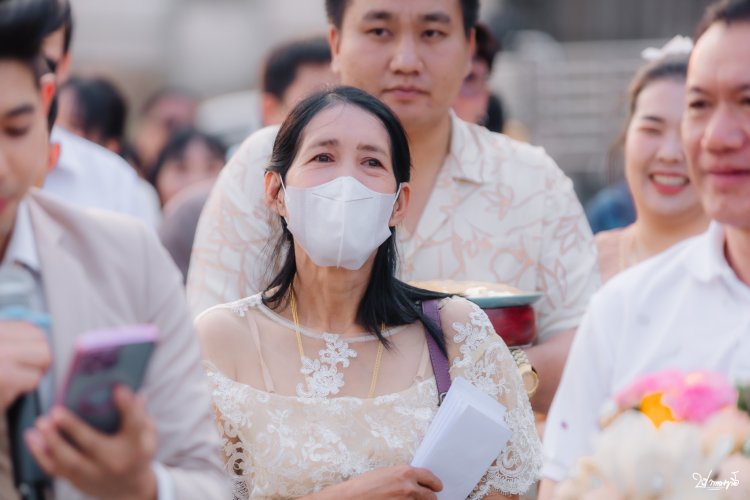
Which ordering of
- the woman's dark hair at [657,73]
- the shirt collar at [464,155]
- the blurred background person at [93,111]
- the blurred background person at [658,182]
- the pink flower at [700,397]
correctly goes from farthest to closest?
the blurred background person at [93,111]
the woman's dark hair at [657,73]
the blurred background person at [658,182]
the shirt collar at [464,155]
the pink flower at [700,397]

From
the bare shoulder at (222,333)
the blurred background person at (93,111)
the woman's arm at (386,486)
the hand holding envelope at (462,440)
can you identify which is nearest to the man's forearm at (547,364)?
the hand holding envelope at (462,440)

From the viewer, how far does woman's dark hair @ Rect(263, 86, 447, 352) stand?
12.2 feet

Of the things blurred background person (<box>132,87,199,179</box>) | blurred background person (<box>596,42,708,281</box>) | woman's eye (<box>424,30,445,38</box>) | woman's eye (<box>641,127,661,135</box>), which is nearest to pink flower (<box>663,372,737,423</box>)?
woman's eye (<box>424,30,445,38</box>)

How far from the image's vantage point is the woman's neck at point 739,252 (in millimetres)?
3131

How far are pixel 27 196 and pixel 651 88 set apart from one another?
354 centimetres

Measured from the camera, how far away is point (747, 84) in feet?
10.1

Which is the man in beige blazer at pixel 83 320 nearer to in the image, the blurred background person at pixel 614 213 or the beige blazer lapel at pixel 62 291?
the beige blazer lapel at pixel 62 291

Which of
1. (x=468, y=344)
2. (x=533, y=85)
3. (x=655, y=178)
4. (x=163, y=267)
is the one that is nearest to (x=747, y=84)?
(x=468, y=344)

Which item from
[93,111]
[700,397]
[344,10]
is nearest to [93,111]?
[93,111]

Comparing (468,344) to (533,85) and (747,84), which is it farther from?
(533,85)

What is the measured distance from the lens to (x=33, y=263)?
2.51 m

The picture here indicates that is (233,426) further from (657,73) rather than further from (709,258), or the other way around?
(657,73)

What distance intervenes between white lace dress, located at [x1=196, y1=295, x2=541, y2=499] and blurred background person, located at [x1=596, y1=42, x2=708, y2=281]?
1850 mm

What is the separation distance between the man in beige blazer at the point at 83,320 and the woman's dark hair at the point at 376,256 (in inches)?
43.8
